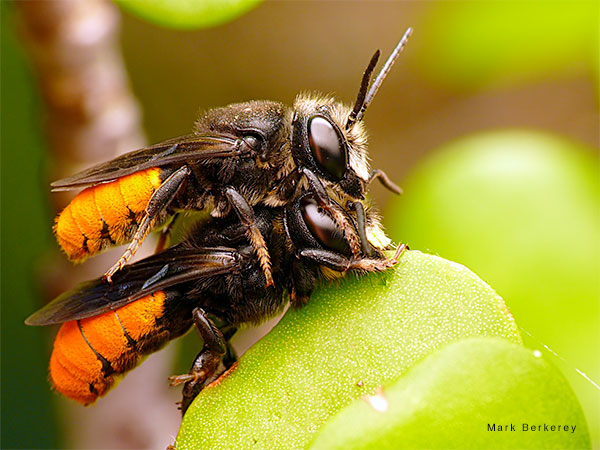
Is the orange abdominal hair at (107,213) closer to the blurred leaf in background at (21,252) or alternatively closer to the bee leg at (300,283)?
the bee leg at (300,283)

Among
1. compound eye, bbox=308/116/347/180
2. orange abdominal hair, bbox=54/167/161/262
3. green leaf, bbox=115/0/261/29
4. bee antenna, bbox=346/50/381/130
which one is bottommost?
orange abdominal hair, bbox=54/167/161/262

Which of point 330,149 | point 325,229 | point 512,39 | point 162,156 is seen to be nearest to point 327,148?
point 330,149

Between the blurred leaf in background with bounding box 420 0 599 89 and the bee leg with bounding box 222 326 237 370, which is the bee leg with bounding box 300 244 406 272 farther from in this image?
the blurred leaf in background with bounding box 420 0 599 89

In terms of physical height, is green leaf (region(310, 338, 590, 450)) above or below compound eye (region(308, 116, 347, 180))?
below

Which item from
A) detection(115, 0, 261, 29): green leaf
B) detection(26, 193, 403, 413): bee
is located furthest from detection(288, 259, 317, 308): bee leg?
detection(115, 0, 261, 29): green leaf

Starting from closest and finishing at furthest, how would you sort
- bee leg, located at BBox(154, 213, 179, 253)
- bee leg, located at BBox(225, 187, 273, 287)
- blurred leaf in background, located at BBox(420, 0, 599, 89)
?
bee leg, located at BBox(225, 187, 273, 287) → bee leg, located at BBox(154, 213, 179, 253) → blurred leaf in background, located at BBox(420, 0, 599, 89)

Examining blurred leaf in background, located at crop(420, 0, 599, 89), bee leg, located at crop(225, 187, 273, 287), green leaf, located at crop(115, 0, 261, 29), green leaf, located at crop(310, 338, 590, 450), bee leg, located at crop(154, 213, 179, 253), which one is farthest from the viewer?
blurred leaf in background, located at crop(420, 0, 599, 89)

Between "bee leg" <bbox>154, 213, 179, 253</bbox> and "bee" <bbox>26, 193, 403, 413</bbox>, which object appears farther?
"bee leg" <bbox>154, 213, 179, 253</bbox>

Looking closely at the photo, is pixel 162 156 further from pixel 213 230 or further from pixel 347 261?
pixel 347 261
